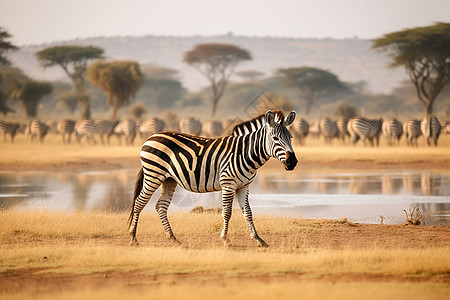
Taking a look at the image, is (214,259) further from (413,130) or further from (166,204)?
(413,130)

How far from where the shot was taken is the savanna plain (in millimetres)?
6590

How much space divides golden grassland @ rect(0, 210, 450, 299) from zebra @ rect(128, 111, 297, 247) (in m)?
0.57

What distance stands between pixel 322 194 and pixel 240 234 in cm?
691

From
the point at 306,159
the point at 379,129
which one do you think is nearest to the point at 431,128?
the point at 379,129

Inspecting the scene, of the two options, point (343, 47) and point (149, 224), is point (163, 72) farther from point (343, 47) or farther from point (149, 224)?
point (149, 224)

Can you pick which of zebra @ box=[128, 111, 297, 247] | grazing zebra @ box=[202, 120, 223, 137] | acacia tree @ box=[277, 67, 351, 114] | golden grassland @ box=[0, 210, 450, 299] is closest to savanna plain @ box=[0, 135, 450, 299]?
golden grassland @ box=[0, 210, 450, 299]

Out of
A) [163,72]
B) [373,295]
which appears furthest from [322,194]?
[163,72]

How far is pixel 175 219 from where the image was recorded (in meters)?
12.0

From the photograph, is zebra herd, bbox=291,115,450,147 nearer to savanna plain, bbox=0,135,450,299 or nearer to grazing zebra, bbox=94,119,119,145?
grazing zebra, bbox=94,119,119,145

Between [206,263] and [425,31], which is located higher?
[425,31]

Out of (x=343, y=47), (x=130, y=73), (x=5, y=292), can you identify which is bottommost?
(x=5, y=292)

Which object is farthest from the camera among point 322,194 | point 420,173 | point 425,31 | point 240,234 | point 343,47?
point 343,47

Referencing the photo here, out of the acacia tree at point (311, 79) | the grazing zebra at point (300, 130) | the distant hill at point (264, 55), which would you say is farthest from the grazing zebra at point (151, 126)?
the distant hill at point (264, 55)

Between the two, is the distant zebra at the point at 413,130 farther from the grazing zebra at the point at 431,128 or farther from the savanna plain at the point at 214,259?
the savanna plain at the point at 214,259
